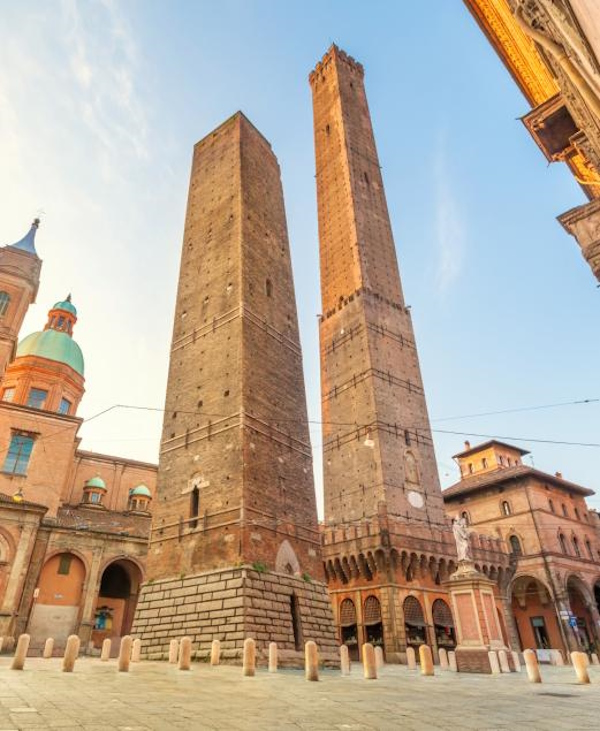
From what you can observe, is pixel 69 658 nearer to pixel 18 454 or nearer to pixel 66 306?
pixel 18 454

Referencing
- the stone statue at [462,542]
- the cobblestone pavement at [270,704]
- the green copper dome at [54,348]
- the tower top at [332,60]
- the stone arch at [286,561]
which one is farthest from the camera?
the tower top at [332,60]

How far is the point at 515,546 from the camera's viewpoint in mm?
33750

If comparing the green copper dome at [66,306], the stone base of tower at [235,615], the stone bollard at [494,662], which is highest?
the green copper dome at [66,306]

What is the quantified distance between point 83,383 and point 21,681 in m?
30.3

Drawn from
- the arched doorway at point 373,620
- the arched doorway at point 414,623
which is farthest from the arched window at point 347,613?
the arched doorway at point 414,623

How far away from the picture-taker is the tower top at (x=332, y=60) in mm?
49062

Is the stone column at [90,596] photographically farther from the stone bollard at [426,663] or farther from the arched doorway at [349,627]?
the stone bollard at [426,663]

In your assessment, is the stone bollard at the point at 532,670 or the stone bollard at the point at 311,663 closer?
the stone bollard at the point at 311,663

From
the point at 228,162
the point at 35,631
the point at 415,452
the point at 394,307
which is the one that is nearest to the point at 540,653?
A: the point at 415,452

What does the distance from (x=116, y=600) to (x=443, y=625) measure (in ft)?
55.0

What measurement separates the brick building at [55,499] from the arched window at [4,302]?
0.06m

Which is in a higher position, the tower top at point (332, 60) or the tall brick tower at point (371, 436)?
the tower top at point (332, 60)

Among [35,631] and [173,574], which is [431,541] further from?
[35,631]

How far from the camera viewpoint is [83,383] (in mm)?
35781
